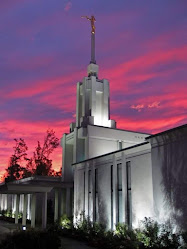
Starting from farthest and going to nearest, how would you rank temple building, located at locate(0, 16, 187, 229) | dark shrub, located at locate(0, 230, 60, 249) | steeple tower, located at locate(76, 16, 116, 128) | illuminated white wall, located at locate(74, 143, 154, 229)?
steeple tower, located at locate(76, 16, 116, 128)
illuminated white wall, located at locate(74, 143, 154, 229)
temple building, located at locate(0, 16, 187, 229)
dark shrub, located at locate(0, 230, 60, 249)

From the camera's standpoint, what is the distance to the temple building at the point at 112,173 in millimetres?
16219

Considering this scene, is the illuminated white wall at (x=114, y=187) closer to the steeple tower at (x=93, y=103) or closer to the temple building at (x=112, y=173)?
the temple building at (x=112, y=173)

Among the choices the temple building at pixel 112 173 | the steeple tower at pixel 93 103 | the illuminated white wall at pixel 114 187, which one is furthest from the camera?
the steeple tower at pixel 93 103

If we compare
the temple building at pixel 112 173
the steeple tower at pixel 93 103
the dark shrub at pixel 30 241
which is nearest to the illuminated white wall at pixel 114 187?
the temple building at pixel 112 173

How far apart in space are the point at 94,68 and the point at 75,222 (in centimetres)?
1959

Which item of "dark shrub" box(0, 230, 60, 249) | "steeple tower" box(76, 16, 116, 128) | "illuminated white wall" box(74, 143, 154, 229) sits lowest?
"dark shrub" box(0, 230, 60, 249)

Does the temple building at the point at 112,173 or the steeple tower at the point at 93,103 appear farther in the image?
Answer: the steeple tower at the point at 93,103

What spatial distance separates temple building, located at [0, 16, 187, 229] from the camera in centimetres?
1622

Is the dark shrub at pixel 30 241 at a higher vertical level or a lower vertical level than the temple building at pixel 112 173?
lower

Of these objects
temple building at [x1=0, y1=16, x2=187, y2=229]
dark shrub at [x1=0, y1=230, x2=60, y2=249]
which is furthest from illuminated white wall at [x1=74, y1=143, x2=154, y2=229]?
dark shrub at [x1=0, y1=230, x2=60, y2=249]

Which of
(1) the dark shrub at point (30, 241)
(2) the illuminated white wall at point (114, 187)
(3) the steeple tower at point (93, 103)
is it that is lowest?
(1) the dark shrub at point (30, 241)

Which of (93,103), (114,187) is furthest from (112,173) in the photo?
(93,103)

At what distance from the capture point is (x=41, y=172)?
56531mm

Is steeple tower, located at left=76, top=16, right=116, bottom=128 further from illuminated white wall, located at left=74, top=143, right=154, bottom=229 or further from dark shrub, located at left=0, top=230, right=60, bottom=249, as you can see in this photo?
dark shrub, located at left=0, top=230, right=60, bottom=249
